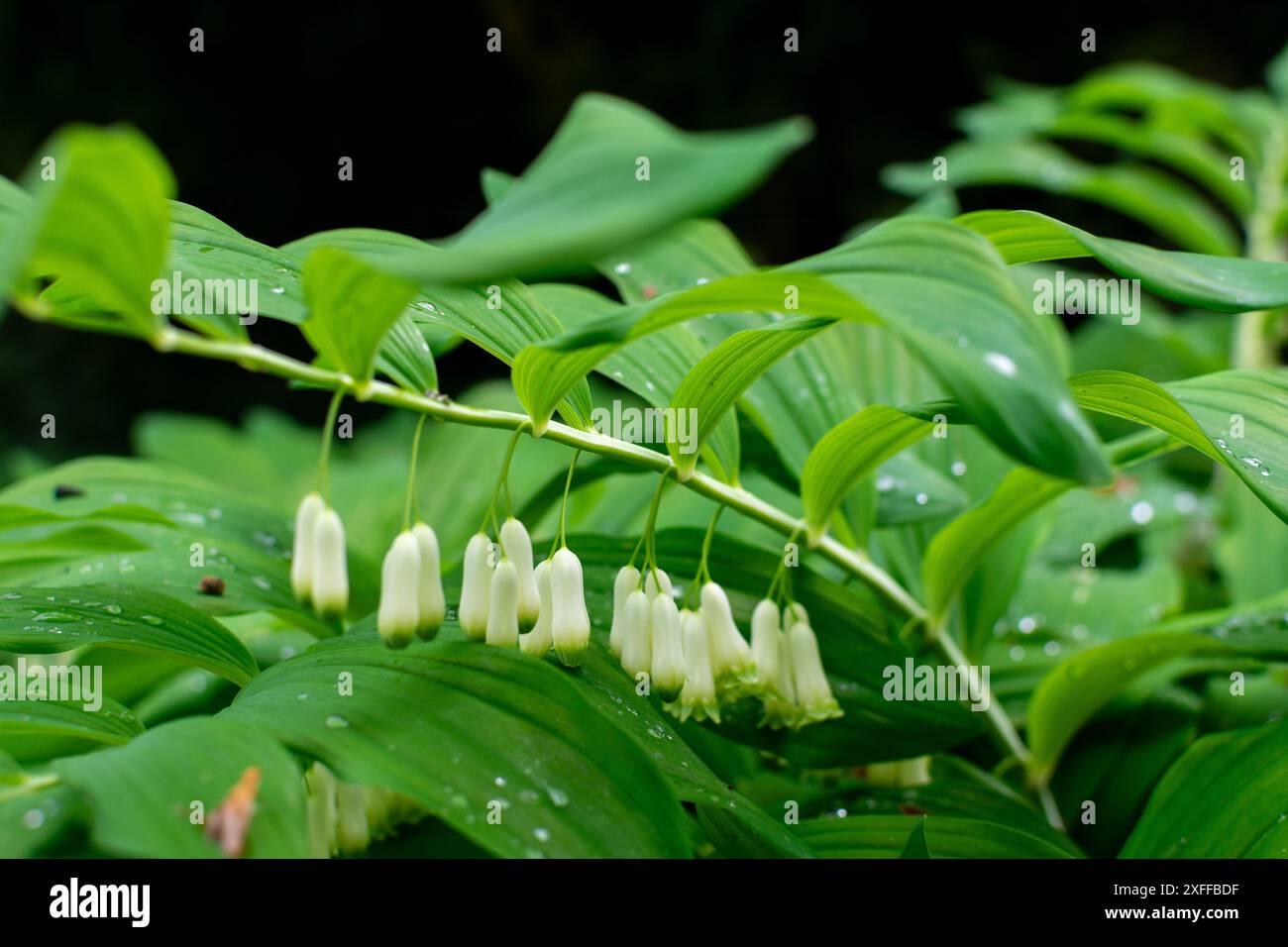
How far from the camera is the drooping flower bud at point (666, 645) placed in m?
0.91

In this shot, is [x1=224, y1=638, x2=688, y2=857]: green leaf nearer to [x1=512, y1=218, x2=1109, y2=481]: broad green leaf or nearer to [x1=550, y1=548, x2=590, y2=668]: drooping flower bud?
[x1=550, y1=548, x2=590, y2=668]: drooping flower bud

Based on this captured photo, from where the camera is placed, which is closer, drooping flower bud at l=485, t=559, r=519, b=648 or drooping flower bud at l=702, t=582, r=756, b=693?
drooping flower bud at l=485, t=559, r=519, b=648

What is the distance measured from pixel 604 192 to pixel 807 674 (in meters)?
0.63

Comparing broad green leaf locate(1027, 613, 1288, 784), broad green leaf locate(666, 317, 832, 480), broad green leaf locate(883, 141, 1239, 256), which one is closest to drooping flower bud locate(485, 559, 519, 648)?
broad green leaf locate(666, 317, 832, 480)

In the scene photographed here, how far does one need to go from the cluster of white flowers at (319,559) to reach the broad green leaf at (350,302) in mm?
123

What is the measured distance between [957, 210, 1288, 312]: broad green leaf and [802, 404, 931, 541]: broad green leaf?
19 cm

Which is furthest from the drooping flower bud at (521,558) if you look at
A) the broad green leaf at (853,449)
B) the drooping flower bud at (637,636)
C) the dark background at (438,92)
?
the dark background at (438,92)

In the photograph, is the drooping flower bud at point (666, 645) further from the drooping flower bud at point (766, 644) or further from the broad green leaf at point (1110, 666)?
the broad green leaf at point (1110, 666)

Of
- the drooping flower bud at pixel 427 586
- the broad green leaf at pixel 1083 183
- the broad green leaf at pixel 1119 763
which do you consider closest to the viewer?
the drooping flower bud at pixel 427 586

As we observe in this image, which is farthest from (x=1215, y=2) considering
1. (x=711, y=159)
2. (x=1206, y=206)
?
(x=711, y=159)

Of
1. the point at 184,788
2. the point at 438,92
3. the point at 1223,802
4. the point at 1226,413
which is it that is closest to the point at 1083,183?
the point at 1226,413

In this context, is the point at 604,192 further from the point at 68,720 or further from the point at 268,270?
the point at 68,720

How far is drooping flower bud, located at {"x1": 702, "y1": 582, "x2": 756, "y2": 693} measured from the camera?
96cm

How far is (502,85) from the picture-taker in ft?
17.2
